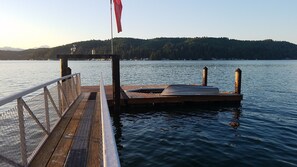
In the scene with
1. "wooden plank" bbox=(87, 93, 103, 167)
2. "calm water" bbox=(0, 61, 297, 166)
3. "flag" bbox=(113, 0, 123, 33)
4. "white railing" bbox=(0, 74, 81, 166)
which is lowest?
"calm water" bbox=(0, 61, 297, 166)

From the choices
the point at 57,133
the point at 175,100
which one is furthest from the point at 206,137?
the point at 57,133

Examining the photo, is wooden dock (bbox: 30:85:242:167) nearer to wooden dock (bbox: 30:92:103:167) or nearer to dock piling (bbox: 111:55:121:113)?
wooden dock (bbox: 30:92:103:167)

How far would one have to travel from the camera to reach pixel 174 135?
1270 cm

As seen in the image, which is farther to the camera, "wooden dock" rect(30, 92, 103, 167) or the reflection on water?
the reflection on water

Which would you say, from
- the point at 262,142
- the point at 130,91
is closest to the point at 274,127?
the point at 262,142

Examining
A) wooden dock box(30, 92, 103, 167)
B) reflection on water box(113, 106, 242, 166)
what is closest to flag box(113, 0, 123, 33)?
reflection on water box(113, 106, 242, 166)

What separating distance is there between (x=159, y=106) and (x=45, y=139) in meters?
12.6

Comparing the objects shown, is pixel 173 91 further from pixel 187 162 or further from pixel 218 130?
pixel 187 162

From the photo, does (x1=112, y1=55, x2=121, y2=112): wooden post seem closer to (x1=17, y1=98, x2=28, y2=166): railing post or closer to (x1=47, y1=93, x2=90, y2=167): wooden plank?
(x1=47, y1=93, x2=90, y2=167): wooden plank

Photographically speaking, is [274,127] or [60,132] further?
[274,127]

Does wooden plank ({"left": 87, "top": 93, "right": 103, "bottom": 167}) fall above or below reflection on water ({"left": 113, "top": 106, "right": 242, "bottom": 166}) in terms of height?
above

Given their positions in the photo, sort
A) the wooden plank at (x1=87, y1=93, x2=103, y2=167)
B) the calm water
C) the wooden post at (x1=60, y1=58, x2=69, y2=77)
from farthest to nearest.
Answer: the wooden post at (x1=60, y1=58, x2=69, y2=77), the calm water, the wooden plank at (x1=87, y1=93, x2=103, y2=167)

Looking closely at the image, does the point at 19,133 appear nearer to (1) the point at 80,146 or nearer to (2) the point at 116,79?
(1) the point at 80,146

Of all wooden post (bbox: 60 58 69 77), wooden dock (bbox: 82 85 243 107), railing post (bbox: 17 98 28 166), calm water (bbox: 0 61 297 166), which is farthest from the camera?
wooden dock (bbox: 82 85 243 107)
